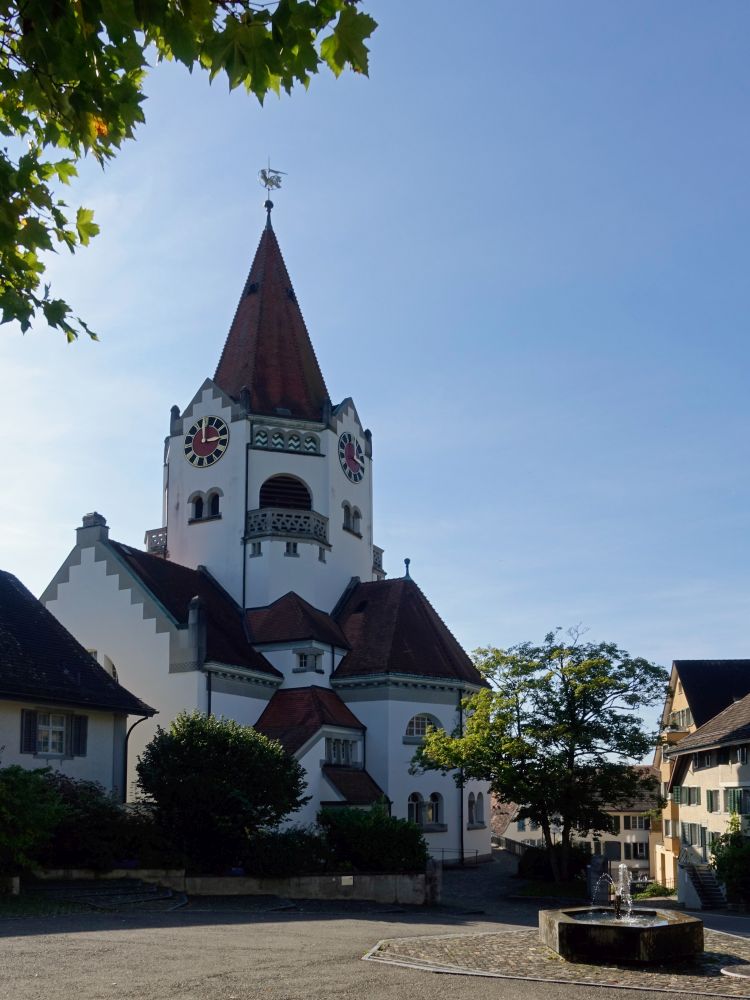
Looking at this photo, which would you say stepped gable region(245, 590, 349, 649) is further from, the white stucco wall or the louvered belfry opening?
the white stucco wall

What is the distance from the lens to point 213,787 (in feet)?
93.5

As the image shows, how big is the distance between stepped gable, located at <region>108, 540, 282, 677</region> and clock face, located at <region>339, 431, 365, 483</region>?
7970 millimetres

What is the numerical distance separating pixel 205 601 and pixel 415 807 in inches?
452

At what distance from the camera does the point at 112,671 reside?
132ft

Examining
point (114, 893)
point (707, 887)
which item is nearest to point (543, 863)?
point (707, 887)

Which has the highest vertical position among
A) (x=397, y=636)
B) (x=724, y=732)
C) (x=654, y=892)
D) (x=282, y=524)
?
(x=282, y=524)

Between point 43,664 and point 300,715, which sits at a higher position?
point 43,664

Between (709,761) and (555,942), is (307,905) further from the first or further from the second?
(709,761)

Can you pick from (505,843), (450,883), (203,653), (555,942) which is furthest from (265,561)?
(555,942)

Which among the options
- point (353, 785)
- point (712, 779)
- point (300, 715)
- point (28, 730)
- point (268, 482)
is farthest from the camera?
point (268, 482)

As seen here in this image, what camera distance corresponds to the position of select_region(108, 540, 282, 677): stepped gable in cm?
4006

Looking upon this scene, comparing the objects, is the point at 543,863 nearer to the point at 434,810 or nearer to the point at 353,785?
the point at 434,810

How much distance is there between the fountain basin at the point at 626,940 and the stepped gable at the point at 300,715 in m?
23.7

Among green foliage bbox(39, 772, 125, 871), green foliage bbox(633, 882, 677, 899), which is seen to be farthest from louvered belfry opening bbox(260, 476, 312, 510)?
green foliage bbox(633, 882, 677, 899)
